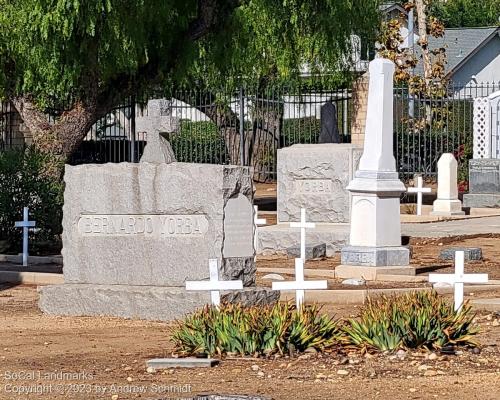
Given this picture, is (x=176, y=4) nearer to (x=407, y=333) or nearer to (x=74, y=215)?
(x=74, y=215)

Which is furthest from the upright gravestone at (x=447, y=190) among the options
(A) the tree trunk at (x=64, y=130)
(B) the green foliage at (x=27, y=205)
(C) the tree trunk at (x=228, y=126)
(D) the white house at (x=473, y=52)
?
(D) the white house at (x=473, y=52)

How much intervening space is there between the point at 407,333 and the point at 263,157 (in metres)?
25.8

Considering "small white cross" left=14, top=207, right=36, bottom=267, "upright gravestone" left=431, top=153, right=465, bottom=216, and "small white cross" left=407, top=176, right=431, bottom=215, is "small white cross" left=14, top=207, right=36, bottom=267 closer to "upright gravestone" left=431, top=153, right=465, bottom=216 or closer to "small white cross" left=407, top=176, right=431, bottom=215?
"small white cross" left=407, top=176, right=431, bottom=215

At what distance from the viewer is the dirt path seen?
338 inches

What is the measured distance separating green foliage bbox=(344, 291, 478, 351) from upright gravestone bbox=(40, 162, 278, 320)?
107 inches

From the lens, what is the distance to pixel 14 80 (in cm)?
2408

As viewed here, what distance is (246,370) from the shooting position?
30.6 feet

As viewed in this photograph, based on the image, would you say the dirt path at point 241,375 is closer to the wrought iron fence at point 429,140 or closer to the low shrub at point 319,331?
the low shrub at point 319,331

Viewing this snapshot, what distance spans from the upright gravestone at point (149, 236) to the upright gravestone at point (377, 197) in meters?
3.96

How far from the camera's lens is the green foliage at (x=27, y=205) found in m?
19.5

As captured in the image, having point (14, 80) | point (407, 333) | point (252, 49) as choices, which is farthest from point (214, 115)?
point (407, 333)

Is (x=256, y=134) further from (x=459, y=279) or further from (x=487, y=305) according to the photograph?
(x=459, y=279)

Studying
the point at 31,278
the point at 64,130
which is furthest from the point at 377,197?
the point at 64,130

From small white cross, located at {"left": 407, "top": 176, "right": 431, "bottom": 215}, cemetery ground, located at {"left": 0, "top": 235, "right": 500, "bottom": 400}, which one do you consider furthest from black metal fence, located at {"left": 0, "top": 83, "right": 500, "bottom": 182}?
cemetery ground, located at {"left": 0, "top": 235, "right": 500, "bottom": 400}
